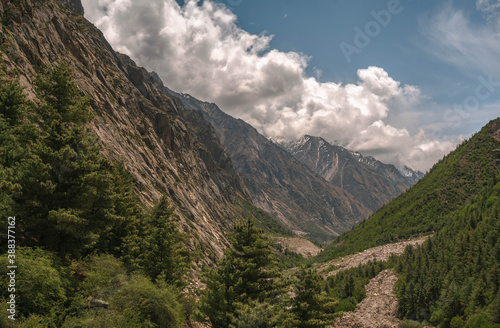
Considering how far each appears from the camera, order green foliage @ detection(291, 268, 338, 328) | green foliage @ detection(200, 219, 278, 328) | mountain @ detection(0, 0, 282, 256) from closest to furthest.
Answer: green foliage @ detection(291, 268, 338, 328) < green foliage @ detection(200, 219, 278, 328) < mountain @ detection(0, 0, 282, 256)

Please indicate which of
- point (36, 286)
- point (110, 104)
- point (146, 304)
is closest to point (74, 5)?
point (110, 104)

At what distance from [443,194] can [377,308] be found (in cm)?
7479

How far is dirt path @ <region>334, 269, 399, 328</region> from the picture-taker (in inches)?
1421

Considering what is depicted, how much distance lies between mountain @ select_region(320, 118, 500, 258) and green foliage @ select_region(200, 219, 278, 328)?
75.8 meters

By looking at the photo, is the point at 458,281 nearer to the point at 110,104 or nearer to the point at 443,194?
the point at 443,194

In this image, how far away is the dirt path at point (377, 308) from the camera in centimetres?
3609

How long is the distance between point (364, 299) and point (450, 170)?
86.7m

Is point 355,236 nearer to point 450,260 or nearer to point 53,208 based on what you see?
point 450,260

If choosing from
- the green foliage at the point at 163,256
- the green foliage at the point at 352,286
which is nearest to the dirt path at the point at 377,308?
the green foliage at the point at 352,286

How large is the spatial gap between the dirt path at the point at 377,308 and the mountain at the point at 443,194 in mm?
41856

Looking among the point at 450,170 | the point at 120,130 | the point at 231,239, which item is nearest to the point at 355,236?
the point at 450,170

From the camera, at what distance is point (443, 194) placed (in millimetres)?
97375

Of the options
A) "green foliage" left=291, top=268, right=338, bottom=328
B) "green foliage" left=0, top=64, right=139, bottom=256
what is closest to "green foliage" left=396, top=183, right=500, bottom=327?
"green foliage" left=291, top=268, right=338, bottom=328

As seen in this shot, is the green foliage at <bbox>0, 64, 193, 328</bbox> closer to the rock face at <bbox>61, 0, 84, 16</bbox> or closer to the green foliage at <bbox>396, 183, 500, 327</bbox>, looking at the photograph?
Answer: the green foliage at <bbox>396, 183, 500, 327</bbox>
